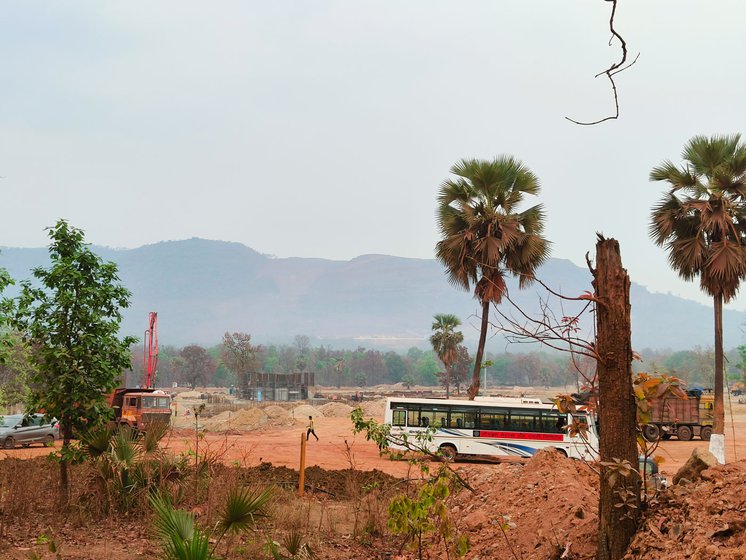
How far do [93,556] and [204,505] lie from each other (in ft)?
9.65

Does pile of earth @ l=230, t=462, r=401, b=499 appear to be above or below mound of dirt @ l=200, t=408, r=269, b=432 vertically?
above

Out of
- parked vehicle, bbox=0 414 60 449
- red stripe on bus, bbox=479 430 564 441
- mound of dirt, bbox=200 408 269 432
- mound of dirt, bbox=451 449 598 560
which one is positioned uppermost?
mound of dirt, bbox=451 449 598 560

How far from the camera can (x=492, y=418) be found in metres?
28.7

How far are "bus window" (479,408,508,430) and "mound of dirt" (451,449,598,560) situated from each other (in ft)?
50.0

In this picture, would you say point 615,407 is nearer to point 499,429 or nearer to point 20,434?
point 499,429

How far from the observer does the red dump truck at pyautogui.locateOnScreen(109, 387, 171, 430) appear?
114 feet

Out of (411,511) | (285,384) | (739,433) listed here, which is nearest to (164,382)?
(285,384)

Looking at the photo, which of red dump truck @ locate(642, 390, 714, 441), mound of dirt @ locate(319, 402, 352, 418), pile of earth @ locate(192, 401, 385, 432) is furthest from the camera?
mound of dirt @ locate(319, 402, 352, 418)

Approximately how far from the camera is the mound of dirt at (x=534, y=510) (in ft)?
30.1

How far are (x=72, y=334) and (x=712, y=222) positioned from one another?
23610 mm

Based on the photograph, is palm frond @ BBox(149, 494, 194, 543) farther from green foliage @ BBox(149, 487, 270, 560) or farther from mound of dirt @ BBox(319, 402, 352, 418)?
mound of dirt @ BBox(319, 402, 352, 418)

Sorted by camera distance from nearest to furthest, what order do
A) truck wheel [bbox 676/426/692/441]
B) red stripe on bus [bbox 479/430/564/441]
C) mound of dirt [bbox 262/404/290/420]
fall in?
red stripe on bus [bbox 479/430/564/441] → truck wheel [bbox 676/426/692/441] → mound of dirt [bbox 262/404/290/420]

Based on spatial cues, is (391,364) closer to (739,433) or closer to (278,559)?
(739,433)

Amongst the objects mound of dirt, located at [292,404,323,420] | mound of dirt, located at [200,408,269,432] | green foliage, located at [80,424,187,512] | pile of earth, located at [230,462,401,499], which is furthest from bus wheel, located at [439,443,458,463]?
mound of dirt, located at [292,404,323,420]
